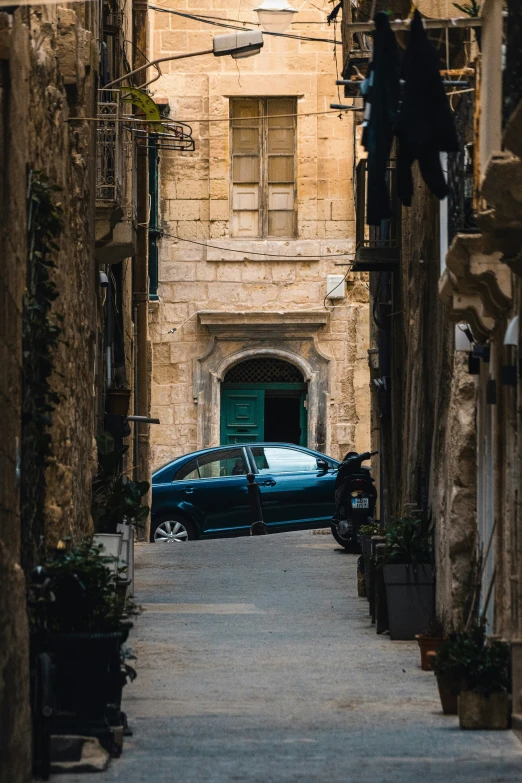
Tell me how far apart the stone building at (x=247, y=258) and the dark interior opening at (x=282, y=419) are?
0.66 m

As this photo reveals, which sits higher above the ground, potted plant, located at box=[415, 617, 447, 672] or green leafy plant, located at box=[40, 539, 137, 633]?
green leafy plant, located at box=[40, 539, 137, 633]

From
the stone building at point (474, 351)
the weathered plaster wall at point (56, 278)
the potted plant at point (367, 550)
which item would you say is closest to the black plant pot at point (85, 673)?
the weathered plaster wall at point (56, 278)

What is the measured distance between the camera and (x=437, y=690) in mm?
10961

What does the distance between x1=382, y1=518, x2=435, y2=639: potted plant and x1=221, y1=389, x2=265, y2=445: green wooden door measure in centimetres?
1696

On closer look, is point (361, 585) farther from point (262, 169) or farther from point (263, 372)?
point (262, 169)

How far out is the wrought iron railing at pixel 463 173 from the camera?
11172 mm

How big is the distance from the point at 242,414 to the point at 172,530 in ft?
21.1

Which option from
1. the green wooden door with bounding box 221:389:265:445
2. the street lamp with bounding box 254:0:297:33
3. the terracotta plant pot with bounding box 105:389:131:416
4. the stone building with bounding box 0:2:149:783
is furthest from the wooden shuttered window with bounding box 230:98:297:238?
the stone building with bounding box 0:2:149:783

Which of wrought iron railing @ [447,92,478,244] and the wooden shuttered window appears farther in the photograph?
the wooden shuttered window

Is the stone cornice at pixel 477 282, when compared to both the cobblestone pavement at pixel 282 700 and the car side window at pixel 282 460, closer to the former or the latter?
the cobblestone pavement at pixel 282 700

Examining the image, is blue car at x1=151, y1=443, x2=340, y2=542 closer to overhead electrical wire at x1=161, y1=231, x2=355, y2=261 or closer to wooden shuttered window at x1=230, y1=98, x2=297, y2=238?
overhead electrical wire at x1=161, y1=231, x2=355, y2=261

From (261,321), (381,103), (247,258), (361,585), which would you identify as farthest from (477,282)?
(247,258)

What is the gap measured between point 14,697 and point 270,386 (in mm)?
23502

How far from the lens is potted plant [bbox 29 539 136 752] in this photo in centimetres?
870
